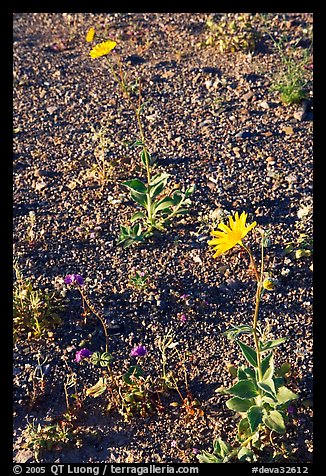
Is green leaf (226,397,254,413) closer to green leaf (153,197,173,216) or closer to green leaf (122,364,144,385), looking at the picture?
green leaf (122,364,144,385)

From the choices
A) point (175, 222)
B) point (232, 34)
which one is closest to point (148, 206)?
point (175, 222)

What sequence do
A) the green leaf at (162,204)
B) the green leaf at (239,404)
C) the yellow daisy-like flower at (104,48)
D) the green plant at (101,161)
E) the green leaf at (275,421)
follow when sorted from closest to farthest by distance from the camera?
the green leaf at (275,421) < the green leaf at (239,404) < the yellow daisy-like flower at (104,48) < the green leaf at (162,204) < the green plant at (101,161)

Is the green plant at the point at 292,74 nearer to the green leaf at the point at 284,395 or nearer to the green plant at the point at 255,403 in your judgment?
the green plant at the point at 255,403

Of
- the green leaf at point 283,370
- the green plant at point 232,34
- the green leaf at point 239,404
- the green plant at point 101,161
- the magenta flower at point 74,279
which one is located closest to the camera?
the green leaf at point 239,404

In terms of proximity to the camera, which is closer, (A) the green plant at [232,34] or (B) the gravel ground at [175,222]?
(B) the gravel ground at [175,222]

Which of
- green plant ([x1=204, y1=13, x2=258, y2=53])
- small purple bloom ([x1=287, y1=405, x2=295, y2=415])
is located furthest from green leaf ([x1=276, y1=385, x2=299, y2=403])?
green plant ([x1=204, y1=13, x2=258, y2=53])

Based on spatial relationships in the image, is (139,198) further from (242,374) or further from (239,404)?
(239,404)

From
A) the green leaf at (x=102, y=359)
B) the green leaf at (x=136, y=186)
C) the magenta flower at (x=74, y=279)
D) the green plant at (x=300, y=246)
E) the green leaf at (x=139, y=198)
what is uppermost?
the green leaf at (x=136, y=186)

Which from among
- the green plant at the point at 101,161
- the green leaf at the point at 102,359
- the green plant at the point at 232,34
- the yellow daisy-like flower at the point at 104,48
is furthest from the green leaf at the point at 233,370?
the green plant at the point at 232,34

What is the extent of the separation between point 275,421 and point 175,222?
1.82m

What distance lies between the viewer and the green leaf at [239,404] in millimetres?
3062

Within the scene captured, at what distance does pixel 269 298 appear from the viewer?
151 inches

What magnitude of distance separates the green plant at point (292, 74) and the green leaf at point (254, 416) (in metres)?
3.22

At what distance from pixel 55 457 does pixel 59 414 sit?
255 mm
